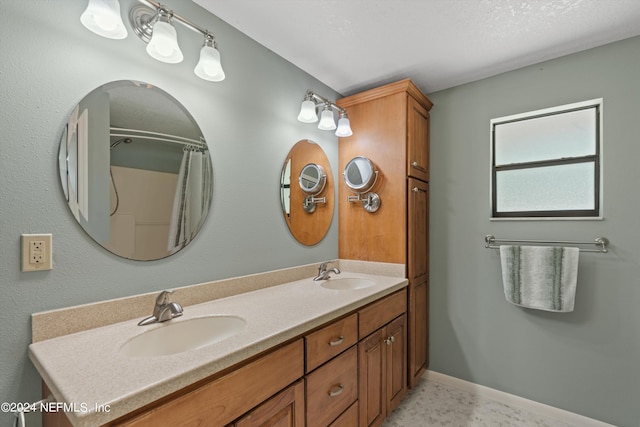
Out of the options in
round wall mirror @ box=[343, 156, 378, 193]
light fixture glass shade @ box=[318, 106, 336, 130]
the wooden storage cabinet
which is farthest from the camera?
round wall mirror @ box=[343, 156, 378, 193]

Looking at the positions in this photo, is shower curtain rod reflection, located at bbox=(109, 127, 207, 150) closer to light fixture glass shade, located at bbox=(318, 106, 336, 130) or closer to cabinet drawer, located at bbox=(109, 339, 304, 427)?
light fixture glass shade, located at bbox=(318, 106, 336, 130)

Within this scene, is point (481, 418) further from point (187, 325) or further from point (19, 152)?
point (19, 152)

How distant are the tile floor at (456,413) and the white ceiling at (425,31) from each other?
2.41 meters

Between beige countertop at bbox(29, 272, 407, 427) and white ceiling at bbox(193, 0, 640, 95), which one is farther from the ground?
white ceiling at bbox(193, 0, 640, 95)

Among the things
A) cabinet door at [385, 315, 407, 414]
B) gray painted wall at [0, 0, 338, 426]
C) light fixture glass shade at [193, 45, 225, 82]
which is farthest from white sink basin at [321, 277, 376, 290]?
light fixture glass shade at [193, 45, 225, 82]

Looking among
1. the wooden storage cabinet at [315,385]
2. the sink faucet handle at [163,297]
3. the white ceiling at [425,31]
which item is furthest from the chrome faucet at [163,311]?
the white ceiling at [425,31]

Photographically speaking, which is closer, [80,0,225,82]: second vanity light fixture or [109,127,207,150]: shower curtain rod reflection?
[80,0,225,82]: second vanity light fixture

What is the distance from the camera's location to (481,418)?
1.90 meters

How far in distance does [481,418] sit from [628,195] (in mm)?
1669

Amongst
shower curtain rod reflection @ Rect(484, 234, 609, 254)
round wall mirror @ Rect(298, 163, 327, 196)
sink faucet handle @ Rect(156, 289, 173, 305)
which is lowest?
sink faucet handle @ Rect(156, 289, 173, 305)

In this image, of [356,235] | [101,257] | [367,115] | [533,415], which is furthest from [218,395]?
[533,415]

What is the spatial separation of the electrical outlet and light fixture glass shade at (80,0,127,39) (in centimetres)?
74

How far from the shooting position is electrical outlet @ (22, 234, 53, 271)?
3.15 feet

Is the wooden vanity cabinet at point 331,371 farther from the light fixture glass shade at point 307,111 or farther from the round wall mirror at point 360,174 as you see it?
the light fixture glass shade at point 307,111
